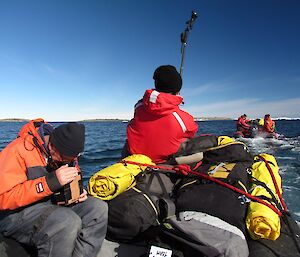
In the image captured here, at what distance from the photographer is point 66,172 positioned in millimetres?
2736

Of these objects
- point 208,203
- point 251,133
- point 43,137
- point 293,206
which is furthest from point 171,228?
point 251,133

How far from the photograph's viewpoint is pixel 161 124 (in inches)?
163

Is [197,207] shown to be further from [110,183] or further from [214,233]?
[110,183]

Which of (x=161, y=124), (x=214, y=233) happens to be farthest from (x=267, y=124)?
(x=214, y=233)

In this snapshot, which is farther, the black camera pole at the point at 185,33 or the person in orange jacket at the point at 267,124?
the person in orange jacket at the point at 267,124

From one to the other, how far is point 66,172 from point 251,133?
23.8 meters

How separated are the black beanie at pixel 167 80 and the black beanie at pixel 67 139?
189cm

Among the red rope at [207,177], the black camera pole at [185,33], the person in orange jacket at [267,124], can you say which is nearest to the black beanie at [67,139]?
the red rope at [207,177]

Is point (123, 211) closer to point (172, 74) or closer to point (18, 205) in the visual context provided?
point (18, 205)

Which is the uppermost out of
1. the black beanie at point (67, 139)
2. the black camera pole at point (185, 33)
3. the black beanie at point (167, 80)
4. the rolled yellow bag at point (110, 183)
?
the black camera pole at point (185, 33)

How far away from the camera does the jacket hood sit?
4.04m

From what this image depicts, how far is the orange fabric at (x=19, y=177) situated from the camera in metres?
2.53

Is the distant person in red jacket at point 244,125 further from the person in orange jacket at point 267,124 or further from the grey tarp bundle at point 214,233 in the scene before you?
the grey tarp bundle at point 214,233

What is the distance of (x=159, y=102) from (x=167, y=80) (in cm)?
51
